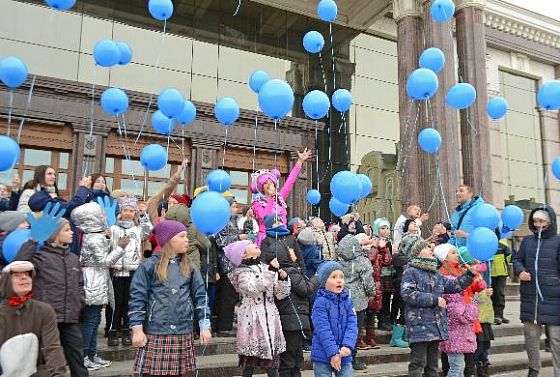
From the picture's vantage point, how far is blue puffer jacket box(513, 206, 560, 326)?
589 cm

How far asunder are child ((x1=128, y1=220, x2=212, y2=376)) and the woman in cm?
64

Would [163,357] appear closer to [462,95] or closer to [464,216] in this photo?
[464,216]

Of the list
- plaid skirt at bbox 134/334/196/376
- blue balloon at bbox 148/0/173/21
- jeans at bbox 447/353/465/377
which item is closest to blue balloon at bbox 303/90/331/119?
blue balloon at bbox 148/0/173/21

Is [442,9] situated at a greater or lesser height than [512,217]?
greater

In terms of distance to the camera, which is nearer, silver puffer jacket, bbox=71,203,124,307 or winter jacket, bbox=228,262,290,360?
winter jacket, bbox=228,262,290,360

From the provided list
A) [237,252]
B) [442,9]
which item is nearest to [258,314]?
[237,252]

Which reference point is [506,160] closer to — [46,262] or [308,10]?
[308,10]

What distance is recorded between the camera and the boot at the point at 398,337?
7.47 meters

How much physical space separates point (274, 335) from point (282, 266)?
0.70 meters

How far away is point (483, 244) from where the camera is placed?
18.2ft

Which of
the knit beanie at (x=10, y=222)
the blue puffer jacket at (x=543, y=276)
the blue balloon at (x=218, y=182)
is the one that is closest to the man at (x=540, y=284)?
the blue puffer jacket at (x=543, y=276)

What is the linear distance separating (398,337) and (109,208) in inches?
185

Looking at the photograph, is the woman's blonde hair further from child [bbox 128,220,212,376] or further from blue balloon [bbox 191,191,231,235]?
blue balloon [bbox 191,191,231,235]


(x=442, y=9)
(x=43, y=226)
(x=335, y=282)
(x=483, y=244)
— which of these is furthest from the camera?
(x=442, y=9)
